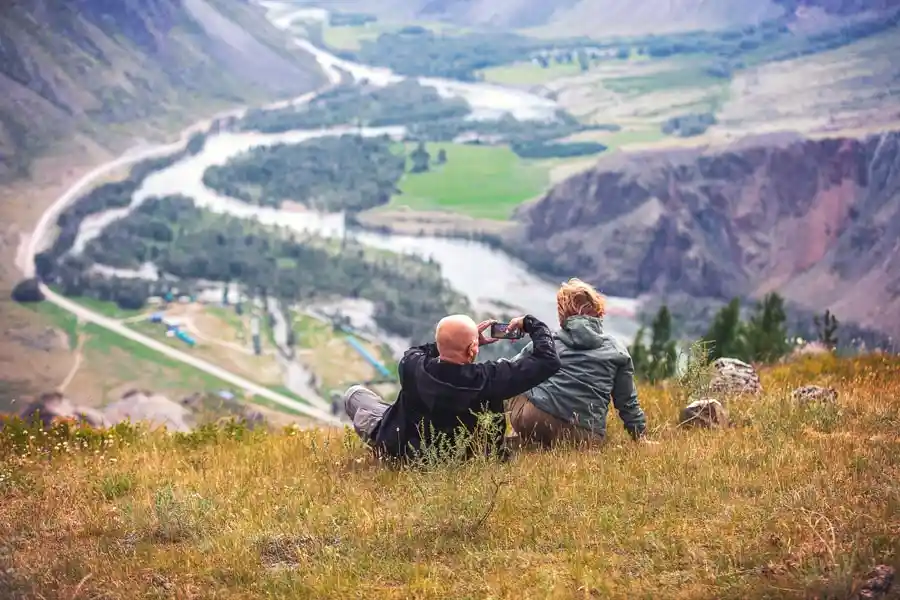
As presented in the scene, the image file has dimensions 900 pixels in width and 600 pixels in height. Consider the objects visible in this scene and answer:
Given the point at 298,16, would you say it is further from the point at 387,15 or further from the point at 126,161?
the point at 126,161

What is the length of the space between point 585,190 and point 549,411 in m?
43.4

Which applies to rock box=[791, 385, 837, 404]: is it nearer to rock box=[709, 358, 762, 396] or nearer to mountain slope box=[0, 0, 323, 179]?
rock box=[709, 358, 762, 396]

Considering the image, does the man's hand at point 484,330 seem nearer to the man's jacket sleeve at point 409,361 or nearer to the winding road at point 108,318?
the man's jacket sleeve at point 409,361

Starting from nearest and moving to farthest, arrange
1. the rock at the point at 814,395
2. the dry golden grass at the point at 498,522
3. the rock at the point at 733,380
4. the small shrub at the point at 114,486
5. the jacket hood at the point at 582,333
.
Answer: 1. the dry golden grass at the point at 498,522
2. the small shrub at the point at 114,486
3. the jacket hood at the point at 582,333
4. the rock at the point at 814,395
5. the rock at the point at 733,380

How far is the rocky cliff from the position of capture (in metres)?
41.1

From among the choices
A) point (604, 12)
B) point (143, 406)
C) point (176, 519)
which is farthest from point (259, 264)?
point (176, 519)

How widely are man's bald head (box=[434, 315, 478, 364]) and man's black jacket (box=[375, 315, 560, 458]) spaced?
0.24ft

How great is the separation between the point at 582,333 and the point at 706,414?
1422 millimetres

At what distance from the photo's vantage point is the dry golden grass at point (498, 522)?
4.60m

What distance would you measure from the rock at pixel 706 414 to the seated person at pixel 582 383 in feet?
2.14

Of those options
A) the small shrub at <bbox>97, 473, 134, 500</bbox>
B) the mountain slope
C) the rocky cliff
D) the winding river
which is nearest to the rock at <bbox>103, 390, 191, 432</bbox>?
the winding river

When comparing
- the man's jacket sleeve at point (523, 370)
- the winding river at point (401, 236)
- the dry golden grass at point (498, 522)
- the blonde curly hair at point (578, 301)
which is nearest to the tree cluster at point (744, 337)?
the blonde curly hair at point (578, 301)

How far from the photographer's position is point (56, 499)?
6.67m

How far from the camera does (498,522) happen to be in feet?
18.0
